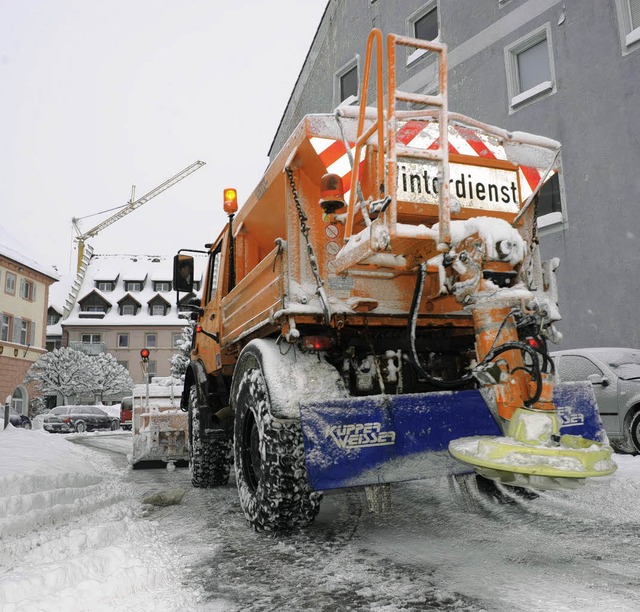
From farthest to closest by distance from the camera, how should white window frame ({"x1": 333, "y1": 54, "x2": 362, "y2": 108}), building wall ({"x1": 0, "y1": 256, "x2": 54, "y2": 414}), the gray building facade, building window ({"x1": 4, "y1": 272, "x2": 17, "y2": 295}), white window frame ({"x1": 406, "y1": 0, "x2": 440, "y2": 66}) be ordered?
building window ({"x1": 4, "y1": 272, "x2": 17, "y2": 295}) < building wall ({"x1": 0, "y1": 256, "x2": 54, "y2": 414}) < white window frame ({"x1": 333, "y1": 54, "x2": 362, "y2": 108}) < white window frame ({"x1": 406, "y1": 0, "x2": 440, "y2": 66}) < the gray building facade

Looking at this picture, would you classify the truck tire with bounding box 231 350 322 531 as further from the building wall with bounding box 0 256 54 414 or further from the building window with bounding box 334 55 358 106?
the building wall with bounding box 0 256 54 414

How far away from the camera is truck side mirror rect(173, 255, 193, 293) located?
19.5ft

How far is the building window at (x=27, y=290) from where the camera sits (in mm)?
33062

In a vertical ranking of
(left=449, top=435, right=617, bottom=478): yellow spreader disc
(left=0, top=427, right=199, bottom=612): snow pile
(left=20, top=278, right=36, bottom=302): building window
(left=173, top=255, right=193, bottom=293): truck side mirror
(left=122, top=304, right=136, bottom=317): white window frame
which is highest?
(left=122, top=304, right=136, bottom=317): white window frame

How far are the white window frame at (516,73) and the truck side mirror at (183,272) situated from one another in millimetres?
10507

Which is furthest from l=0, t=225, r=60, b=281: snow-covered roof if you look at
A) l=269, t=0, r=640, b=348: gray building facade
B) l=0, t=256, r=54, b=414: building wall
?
l=269, t=0, r=640, b=348: gray building facade

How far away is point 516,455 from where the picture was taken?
2410 millimetres

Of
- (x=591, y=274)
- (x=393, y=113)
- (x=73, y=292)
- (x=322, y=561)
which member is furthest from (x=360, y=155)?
(x=73, y=292)

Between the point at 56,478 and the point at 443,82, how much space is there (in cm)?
494

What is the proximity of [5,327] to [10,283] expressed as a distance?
2.43 metres

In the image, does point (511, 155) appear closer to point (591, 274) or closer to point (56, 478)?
point (56, 478)

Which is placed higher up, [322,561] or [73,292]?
[73,292]

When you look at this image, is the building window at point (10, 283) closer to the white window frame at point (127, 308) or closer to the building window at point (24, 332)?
the building window at point (24, 332)

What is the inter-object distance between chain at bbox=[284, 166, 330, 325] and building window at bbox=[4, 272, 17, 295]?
32333mm
